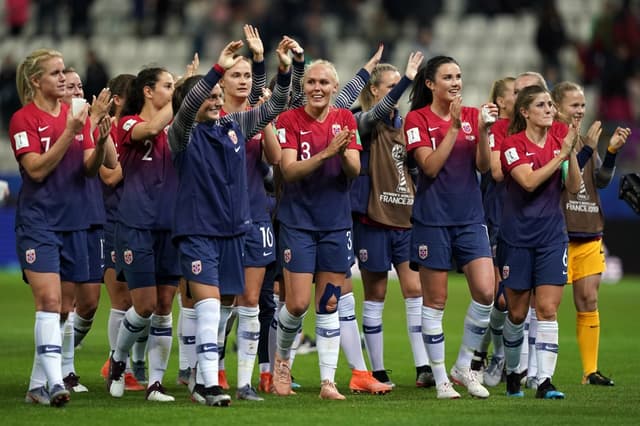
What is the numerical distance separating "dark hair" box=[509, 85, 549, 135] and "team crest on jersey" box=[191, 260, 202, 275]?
9.04ft

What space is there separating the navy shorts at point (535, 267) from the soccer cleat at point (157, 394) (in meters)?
2.57

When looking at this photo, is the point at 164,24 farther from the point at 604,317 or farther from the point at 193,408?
the point at 193,408

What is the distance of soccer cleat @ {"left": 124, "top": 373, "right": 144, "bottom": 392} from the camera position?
10.9 meters

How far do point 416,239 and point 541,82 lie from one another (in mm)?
1774

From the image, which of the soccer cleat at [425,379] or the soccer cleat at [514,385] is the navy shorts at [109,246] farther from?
the soccer cleat at [514,385]

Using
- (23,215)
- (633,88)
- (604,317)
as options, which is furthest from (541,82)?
(633,88)

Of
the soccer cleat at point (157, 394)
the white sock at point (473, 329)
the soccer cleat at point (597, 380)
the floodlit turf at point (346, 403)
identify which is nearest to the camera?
the floodlit turf at point (346, 403)

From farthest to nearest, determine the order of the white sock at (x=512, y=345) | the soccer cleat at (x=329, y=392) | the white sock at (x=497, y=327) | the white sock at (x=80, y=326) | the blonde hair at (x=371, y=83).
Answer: the blonde hair at (x=371, y=83)
the white sock at (x=497, y=327)
the white sock at (x=80, y=326)
the white sock at (x=512, y=345)
the soccer cleat at (x=329, y=392)

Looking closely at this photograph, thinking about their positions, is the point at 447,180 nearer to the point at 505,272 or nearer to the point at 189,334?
the point at 505,272

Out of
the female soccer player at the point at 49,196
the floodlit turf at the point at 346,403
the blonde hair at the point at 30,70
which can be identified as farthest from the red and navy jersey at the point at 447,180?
the blonde hair at the point at 30,70

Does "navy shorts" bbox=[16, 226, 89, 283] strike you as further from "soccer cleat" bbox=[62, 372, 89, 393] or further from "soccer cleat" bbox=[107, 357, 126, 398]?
"soccer cleat" bbox=[62, 372, 89, 393]

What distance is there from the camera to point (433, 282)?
10.4m

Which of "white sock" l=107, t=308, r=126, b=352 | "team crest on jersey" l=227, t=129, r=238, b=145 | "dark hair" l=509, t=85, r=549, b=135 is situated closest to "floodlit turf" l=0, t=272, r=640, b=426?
"white sock" l=107, t=308, r=126, b=352

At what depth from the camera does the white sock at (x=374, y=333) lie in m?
11.3
